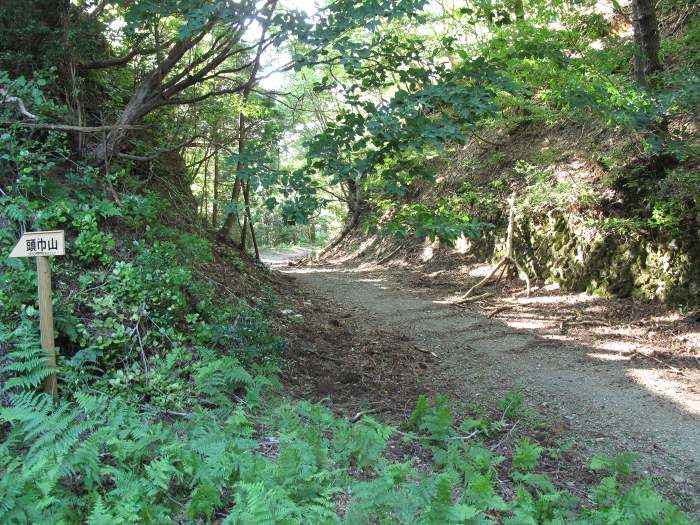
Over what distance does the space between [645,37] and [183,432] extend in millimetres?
9157

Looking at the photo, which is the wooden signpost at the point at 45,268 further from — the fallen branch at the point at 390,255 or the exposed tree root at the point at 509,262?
the fallen branch at the point at 390,255

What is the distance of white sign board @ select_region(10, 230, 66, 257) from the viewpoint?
3.96 metres

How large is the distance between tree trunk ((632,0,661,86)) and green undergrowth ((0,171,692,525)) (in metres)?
6.15

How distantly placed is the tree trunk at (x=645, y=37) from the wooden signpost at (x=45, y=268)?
28.4 feet

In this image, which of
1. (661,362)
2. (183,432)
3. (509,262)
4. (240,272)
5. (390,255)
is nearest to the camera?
(183,432)

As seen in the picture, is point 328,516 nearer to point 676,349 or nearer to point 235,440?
point 235,440

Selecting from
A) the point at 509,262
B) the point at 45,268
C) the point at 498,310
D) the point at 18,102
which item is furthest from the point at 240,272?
the point at 509,262

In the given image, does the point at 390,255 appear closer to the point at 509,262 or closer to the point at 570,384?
the point at 509,262

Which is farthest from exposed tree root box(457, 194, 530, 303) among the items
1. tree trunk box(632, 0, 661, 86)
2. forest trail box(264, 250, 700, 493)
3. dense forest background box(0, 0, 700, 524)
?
tree trunk box(632, 0, 661, 86)

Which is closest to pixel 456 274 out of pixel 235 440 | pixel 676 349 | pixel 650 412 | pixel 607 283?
pixel 607 283

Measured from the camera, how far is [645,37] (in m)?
8.20

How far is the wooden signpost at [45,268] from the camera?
3.96 m

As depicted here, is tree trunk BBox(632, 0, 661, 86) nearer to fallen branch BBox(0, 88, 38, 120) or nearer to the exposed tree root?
the exposed tree root

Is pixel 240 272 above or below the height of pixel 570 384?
above
